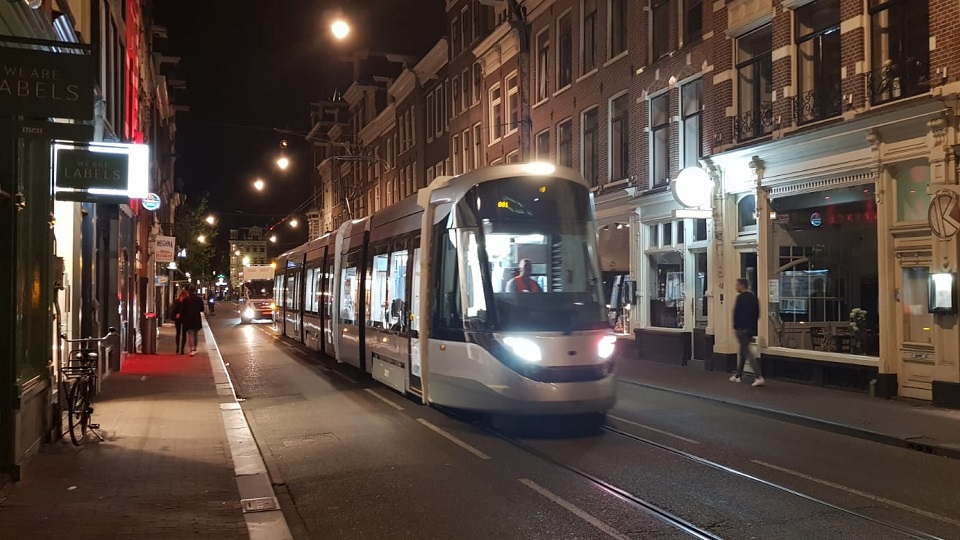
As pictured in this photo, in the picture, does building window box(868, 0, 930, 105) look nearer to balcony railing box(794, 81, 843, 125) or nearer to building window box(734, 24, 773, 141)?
balcony railing box(794, 81, 843, 125)

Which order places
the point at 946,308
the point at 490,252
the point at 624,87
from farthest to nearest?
the point at 624,87
the point at 946,308
the point at 490,252

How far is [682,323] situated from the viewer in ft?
61.0

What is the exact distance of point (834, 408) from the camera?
11547 millimetres

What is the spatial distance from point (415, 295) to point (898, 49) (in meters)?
9.02

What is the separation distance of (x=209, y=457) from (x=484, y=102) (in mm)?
24232

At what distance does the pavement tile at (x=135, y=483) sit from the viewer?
584cm

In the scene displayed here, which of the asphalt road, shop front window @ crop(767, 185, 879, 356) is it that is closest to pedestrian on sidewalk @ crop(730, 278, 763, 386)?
shop front window @ crop(767, 185, 879, 356)

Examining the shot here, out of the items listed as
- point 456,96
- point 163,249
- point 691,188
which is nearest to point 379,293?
point 691,188

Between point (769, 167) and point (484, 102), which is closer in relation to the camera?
point (769, 167)

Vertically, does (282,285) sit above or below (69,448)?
above

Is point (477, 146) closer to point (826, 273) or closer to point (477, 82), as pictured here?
point (477, 82)

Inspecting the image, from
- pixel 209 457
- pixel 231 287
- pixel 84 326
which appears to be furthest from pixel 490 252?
pixel 231 287

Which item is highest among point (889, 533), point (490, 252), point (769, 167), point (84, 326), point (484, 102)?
point (484, 102)

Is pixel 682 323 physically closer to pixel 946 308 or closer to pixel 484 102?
pixel 946 308
